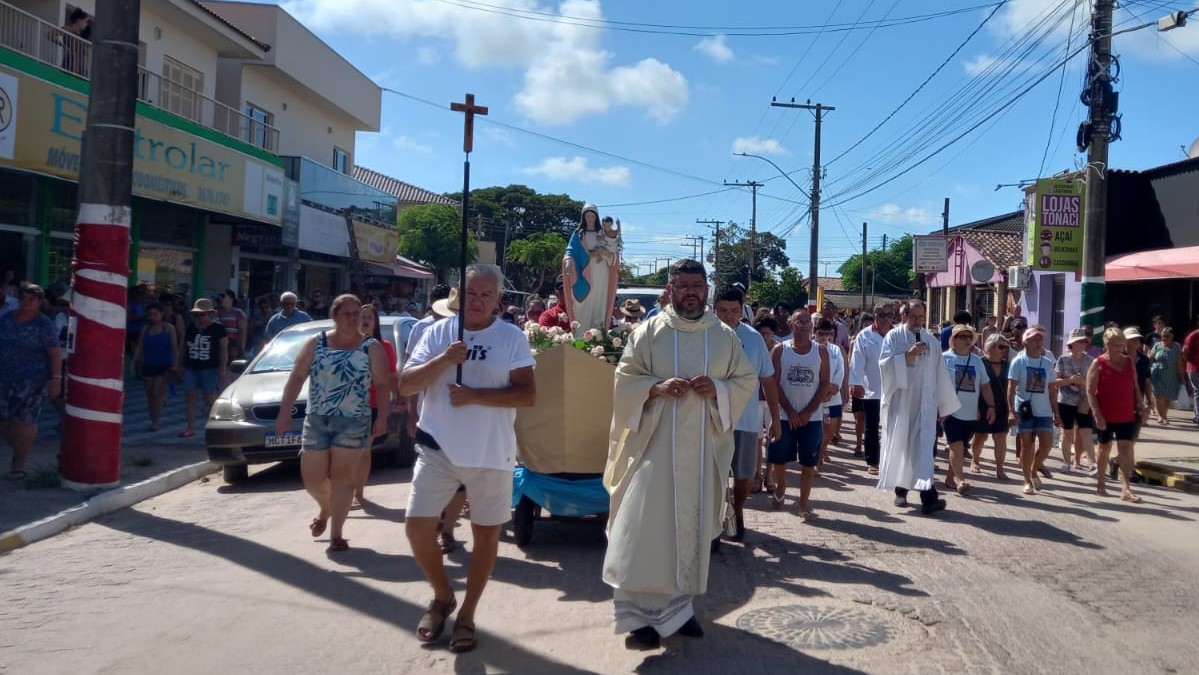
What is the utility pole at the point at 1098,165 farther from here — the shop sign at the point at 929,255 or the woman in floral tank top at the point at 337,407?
the shop sign at the point at 929,255

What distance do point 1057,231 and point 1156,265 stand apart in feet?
13.7

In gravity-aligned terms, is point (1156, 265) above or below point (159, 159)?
below

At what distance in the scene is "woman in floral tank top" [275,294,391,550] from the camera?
6684 mm

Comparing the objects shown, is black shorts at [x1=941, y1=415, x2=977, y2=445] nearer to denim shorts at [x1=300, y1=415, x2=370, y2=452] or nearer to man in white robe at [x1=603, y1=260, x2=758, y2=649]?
man in white robe at [x1=603, y1=260, x2=758, y2=649]

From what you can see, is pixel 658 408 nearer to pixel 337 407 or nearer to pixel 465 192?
pixel 465 192

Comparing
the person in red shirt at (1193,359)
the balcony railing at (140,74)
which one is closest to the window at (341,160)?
the balcony railing at (140,74)

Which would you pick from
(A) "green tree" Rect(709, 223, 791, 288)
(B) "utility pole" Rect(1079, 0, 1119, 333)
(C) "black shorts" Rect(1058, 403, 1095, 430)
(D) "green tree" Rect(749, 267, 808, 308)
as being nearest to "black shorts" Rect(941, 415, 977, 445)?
(C) "black shorts" Rect(1058, 403, 1095, 430)

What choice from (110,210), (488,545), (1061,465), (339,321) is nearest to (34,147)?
(110,210)

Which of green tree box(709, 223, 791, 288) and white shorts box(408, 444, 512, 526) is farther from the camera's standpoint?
green tree box(709, 223, 791, 288)

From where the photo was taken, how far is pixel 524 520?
6.95 meters

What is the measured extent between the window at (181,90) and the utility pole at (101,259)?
419 inches

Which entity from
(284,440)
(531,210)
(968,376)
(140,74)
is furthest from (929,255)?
(531,210)

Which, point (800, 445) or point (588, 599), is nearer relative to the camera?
point (588, 599)

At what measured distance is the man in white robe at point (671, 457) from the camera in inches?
189
